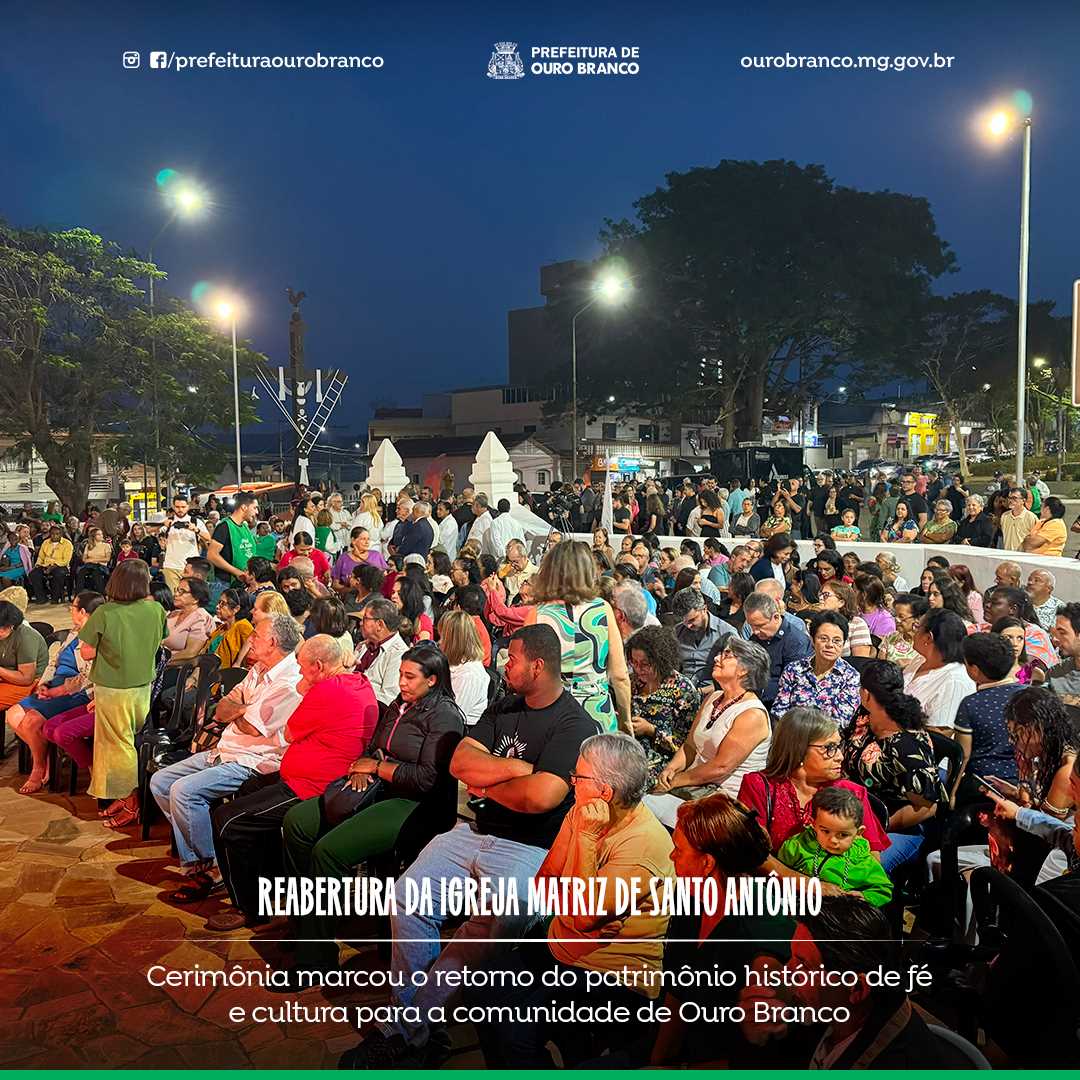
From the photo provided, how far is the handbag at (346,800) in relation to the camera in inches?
145

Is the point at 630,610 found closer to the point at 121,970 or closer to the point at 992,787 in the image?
the point at 992,787

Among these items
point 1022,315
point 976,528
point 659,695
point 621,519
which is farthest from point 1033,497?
point 659,695

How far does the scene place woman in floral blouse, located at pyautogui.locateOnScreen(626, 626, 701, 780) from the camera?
14.2 ft

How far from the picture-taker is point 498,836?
10.9 feet

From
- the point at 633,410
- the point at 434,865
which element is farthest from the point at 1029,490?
the point at 633,410

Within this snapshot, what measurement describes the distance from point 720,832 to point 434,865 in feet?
3.50

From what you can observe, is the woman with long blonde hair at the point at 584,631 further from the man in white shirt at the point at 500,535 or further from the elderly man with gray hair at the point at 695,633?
the man in white shirt at the point at 500,535

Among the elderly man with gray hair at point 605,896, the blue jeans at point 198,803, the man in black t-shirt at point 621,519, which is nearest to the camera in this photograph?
the elderly man with gray hair at point 605,896

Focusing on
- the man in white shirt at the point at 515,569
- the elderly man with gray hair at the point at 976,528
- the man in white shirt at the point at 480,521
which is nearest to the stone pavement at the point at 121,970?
the man in white shirt at the point at 515,569

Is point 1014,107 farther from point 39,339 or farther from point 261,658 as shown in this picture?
point 39,339

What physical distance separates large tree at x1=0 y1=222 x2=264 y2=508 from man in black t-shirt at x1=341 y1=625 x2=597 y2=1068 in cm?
1705

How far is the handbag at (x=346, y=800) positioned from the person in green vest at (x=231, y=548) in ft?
16.9

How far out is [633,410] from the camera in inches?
922

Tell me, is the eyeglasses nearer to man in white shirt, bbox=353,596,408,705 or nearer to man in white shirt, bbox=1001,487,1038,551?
man in white shirt, bbox=353,596,408,705
